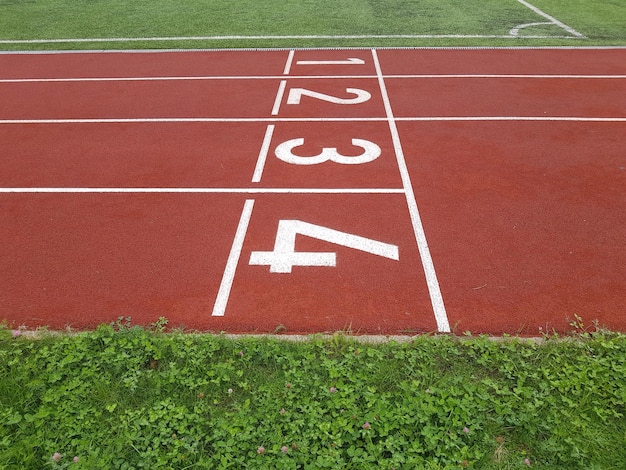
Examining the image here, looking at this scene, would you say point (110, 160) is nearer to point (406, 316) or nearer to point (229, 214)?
point (229, 214)

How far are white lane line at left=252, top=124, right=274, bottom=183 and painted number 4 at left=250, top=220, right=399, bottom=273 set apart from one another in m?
1.22

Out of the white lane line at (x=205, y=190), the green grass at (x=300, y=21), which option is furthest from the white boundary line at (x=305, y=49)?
the white lane line at (x=205, y=190)

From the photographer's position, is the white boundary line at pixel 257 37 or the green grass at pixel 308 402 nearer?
the green grass at pixel 308 402

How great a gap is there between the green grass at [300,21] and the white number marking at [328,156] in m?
6.03

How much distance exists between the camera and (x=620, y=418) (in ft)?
12.1

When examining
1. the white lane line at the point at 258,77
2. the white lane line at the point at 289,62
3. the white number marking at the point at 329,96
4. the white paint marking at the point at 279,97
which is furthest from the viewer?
the white lane line at the point at 289,62

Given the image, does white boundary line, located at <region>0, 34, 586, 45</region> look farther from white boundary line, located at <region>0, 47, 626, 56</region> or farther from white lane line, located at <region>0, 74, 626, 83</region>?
white lane line, located at <region>0, 74, 626, 83</region>

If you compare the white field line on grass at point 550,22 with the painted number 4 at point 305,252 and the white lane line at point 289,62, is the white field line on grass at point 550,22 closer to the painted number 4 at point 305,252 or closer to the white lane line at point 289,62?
the white lane line at point 289,62

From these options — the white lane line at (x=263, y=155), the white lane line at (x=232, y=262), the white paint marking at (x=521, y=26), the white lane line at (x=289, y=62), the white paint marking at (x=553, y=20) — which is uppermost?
the white lane line at (x=232, y=262)

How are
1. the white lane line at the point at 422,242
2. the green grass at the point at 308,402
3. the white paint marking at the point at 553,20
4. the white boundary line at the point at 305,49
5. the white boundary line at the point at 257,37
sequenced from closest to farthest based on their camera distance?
1. the green grass at the point at 308,402
2. the white lane line at the point at 422,242
3. the white boundary line at the point at 305,49
4. the white boundary line at the point at 257,37
5. the white paint marking at the point at 553,20

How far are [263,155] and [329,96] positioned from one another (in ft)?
9.16

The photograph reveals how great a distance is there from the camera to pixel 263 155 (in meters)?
7.48

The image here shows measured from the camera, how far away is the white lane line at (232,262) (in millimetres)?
4777

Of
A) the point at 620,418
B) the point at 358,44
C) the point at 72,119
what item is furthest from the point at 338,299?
the point at 358,44
